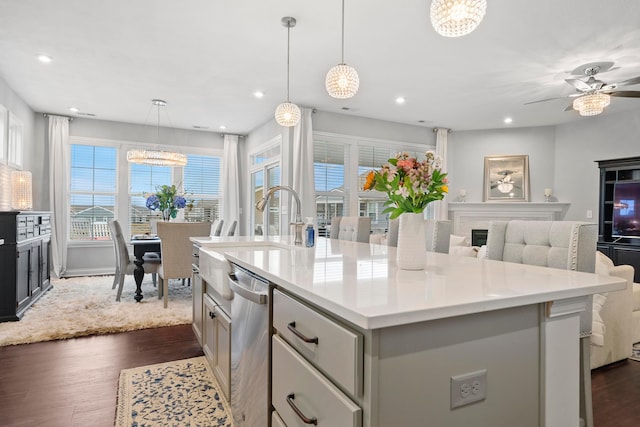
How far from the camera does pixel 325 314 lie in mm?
982

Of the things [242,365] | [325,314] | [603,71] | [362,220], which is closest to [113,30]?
[362,220]

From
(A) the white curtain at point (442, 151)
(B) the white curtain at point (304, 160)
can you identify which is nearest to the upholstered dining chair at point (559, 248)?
(B) the white curtain at point (304, 160)

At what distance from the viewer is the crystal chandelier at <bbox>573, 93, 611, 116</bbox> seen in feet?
12.1

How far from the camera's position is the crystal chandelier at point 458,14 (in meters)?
1.89

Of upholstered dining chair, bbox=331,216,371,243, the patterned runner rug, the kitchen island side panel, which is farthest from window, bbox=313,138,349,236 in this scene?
the kitchen island side panel

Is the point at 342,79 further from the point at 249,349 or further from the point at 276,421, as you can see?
the point at 276,421

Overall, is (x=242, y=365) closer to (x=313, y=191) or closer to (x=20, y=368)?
(x=20, y=368)

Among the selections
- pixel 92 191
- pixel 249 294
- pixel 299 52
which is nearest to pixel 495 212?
pixel 299 52

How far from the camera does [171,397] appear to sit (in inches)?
86.2

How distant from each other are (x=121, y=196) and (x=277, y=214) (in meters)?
2.97

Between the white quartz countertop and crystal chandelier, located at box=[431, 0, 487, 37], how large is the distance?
1301 mm

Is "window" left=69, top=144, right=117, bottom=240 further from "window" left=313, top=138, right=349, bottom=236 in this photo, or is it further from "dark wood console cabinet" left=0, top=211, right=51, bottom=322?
"window" left=313, top=138, right=349, bottom=236

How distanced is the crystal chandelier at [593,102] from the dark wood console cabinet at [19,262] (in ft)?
19.6

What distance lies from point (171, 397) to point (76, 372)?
0.88 metres
